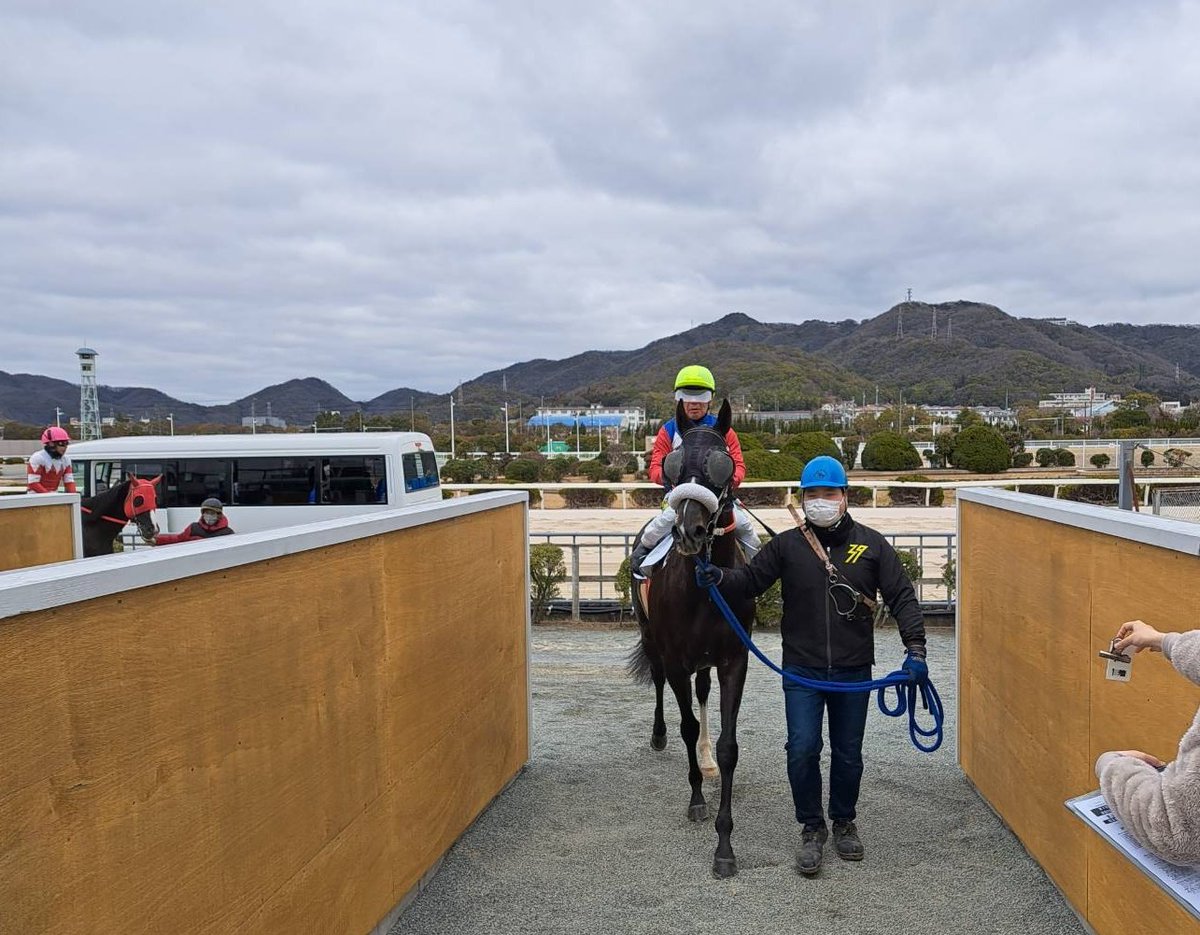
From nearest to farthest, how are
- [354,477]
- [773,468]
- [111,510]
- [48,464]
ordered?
1. [111,510]
2. [48,464]
3. [354,477]
4. [773,468]

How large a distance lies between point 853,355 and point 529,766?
18754 centimetres

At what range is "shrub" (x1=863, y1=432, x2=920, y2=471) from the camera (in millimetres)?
37156

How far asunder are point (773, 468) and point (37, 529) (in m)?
23.6

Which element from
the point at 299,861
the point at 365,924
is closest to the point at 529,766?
the point at 365,924

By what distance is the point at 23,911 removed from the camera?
1.88 meters

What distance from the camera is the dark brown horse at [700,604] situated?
4.23 meters

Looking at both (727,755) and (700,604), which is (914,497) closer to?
(700,604)

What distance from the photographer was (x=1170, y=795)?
72.0 inches

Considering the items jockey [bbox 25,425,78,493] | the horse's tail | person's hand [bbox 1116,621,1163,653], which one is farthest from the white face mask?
jockey [bbox 25,425,78,493]

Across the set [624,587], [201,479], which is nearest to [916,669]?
[624,587]

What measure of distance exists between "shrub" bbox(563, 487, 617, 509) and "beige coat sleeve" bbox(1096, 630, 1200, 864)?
84.0 feet

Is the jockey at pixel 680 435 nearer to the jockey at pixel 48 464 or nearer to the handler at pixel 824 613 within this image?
the handler at pixel 824 613

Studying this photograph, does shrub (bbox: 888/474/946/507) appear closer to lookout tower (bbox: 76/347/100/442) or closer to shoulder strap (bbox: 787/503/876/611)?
shoulder strap (bbox: 787/503/876/611)

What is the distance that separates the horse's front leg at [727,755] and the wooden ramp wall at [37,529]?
431 cm
